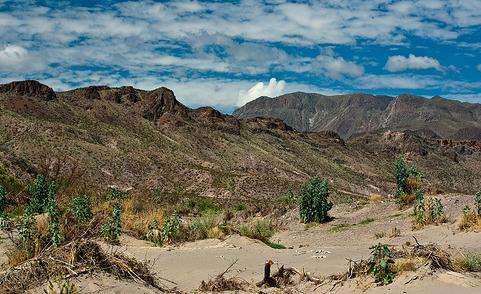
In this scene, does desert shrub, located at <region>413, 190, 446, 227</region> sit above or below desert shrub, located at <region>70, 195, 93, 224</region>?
below

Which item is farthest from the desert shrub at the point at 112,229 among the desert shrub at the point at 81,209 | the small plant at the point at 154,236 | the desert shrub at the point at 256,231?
the desert shrub at the point at 256,231

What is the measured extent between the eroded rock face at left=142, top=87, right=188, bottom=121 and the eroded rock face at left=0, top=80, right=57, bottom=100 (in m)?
15.3

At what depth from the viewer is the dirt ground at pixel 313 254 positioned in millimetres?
7109

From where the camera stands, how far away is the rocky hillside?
54250mm

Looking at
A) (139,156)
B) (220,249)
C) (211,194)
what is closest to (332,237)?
(220,249)

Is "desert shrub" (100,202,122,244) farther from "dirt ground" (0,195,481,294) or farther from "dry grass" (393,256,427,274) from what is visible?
"dry grass" (393,256,427,274)

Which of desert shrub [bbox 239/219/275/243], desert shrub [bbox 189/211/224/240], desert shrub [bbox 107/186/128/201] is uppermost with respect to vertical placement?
desert shrub [bbox 189/211/224/240]

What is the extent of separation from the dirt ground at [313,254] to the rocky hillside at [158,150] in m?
9.52

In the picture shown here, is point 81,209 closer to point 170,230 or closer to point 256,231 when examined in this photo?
point 170,230

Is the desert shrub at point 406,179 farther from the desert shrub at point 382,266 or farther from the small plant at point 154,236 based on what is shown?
the desert shrub at point 382,266

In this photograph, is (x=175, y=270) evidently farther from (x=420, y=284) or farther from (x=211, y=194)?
(x=211, y=194)

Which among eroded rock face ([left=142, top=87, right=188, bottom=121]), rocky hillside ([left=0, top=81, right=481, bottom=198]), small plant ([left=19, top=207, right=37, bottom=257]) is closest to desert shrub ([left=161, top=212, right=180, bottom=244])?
small plant ([left=19, top=207, right=37, bottom=257])

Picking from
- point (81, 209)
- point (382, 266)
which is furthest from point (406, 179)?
point (382, 266)

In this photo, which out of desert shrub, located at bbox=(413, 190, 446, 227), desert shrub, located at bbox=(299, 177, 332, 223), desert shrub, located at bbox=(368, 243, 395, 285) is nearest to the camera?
desert shrub, located at bbox=(368, 243, 395, 285)
